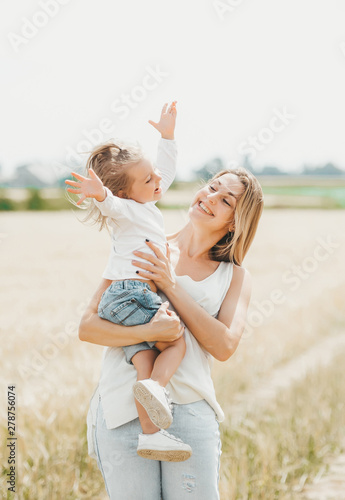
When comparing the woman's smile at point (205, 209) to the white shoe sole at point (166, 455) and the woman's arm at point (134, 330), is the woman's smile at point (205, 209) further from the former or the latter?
the white shoe sole at point (166, 455)

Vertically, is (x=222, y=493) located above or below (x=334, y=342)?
above

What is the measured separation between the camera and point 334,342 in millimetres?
8781

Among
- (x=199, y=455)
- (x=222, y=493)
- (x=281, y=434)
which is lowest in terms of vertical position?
(x=281, y=434)

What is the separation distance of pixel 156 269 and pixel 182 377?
1.39 ft

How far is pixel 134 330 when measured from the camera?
2.29 metres

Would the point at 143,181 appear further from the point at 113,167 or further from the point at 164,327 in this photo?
the point at 164,327

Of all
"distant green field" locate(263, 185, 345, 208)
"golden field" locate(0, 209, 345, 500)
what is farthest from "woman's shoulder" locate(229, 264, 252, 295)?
"distant green field" locate(263, 185, 345, 208)

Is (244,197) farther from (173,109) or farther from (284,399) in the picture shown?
(284,399)

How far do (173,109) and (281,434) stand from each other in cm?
328

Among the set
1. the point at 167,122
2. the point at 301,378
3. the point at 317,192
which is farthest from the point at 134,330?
the point at 317,192

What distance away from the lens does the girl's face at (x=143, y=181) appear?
96.7 inches

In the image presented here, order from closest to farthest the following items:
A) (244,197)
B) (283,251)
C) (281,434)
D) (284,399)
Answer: (244,197)
(281,434)
(284,399)
(283,251)

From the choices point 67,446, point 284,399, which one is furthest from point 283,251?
point 67,446

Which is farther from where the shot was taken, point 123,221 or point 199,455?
point 123,221
